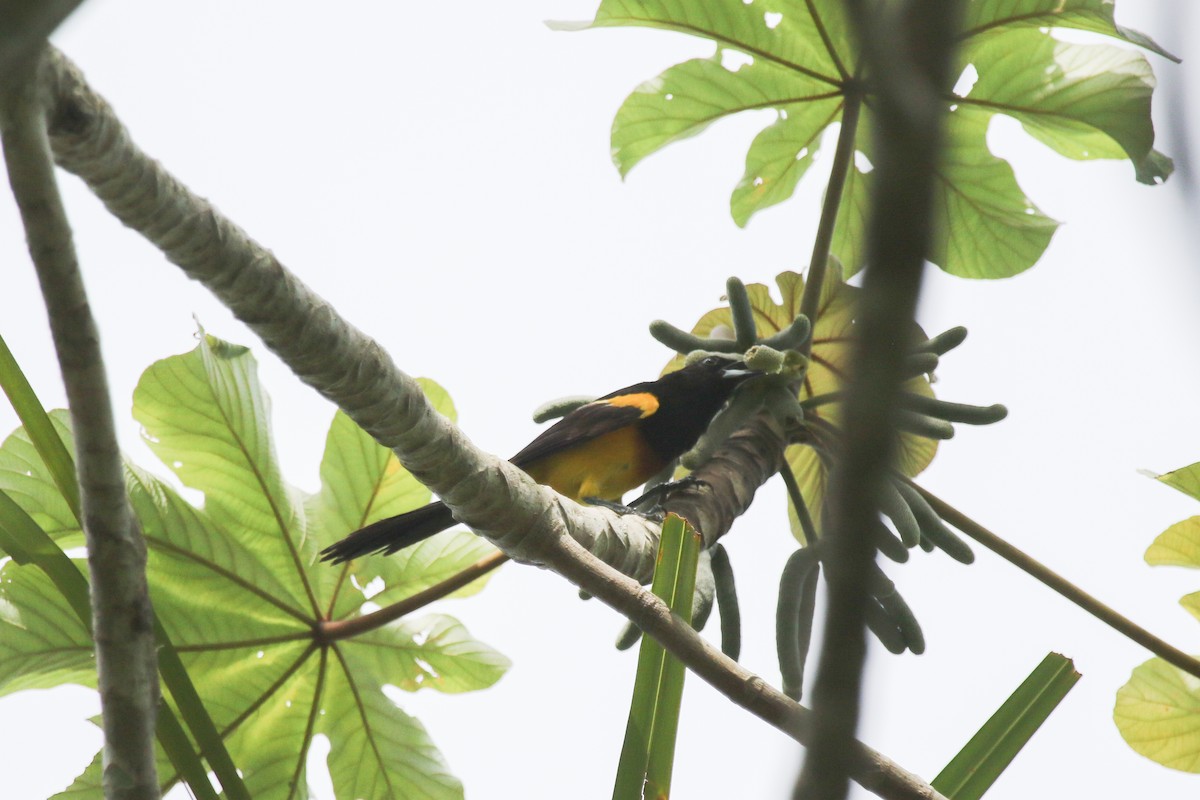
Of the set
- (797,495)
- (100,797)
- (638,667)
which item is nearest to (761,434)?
(797,495)

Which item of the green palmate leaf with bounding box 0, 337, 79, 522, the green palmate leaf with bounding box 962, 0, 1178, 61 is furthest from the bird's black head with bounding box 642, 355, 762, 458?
the green palmate leaf with bounding box 0, 337, 79, 522

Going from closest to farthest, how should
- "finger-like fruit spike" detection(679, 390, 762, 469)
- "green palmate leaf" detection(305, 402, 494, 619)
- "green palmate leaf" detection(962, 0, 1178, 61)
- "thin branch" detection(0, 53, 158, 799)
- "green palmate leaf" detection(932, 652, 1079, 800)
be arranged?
"thin branch" detection(0, 53, 158, 799)
"green palmate leaf" detection(932, 652, 1079, 800)
"green palmate leaf" detection(962, 0, 1178, 61)
"green palmate leaf" detection(305, 402, 494, 619)
"finger-like fruit spike" detection(679, 390, 762, 469)

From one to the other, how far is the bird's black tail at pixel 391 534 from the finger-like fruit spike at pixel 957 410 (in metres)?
1.40

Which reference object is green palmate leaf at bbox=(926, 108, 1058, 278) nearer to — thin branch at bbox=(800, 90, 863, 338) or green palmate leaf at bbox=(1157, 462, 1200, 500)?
thin branch at bbox=(800, 90, 863, 338)

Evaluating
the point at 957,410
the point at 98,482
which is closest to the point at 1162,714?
the point at 957,410

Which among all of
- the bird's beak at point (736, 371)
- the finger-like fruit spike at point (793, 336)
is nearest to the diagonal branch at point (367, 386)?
the finger-like fruit spike at point (793, 336)

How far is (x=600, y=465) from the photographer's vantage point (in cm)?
403

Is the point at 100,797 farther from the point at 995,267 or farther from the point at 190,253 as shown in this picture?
the point at 995,267

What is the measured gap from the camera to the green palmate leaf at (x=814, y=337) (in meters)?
3.53

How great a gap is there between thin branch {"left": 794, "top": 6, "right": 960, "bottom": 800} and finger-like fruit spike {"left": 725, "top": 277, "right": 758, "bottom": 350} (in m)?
2.75

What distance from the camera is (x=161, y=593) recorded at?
281 cm

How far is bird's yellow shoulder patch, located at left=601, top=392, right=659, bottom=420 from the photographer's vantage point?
4.06 m

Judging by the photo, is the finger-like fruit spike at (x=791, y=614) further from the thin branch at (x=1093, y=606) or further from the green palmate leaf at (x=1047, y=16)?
the green palmate leaf at (x=1047, y=16)

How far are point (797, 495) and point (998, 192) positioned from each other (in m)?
1.30
